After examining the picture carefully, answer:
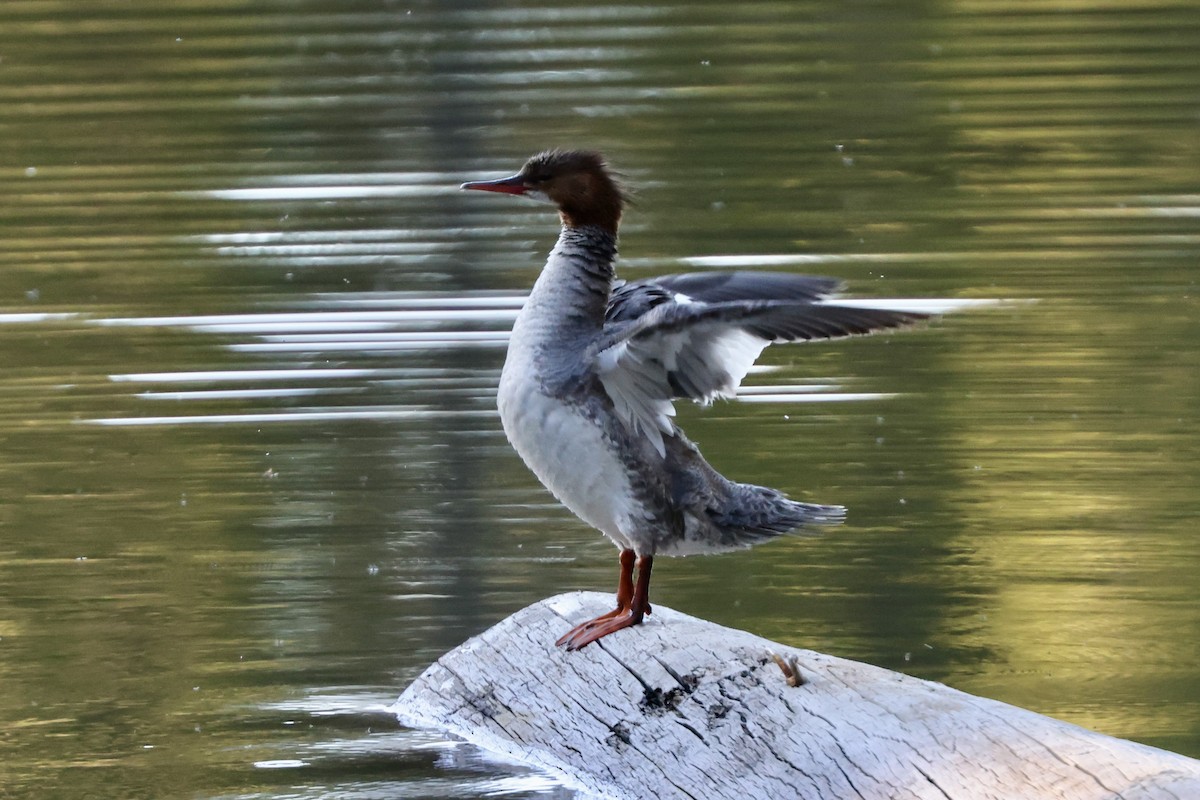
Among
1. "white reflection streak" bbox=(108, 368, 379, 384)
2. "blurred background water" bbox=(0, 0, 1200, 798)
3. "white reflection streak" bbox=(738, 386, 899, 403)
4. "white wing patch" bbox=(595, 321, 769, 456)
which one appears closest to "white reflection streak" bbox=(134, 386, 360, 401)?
"blurred background water" bbox=(0, 0, 1200, 798)

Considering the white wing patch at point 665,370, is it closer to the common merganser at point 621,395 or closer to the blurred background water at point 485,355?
the common merganser at point 621,395

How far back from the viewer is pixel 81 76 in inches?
448

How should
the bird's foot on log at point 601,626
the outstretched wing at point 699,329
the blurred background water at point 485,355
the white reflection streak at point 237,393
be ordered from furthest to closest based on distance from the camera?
the white reflection streak at point 237,393 < the blurred background water at point 485,355 < the bird's foot on log at point 601,626 < the outstretched wing at point 699,329

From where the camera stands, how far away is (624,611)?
11.8 feet

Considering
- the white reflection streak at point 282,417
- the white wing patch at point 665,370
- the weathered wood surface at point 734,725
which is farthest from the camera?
the white reflection streak at point 282,417

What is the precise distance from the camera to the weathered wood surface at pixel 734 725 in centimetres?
269

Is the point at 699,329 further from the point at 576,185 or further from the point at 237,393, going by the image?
the point at 237,393

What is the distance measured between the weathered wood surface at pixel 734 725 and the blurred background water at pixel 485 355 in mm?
139

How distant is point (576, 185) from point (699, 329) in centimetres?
57

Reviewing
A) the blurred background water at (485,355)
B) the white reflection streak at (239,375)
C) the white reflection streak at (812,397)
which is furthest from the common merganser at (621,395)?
the white reflection streak at (239,375)

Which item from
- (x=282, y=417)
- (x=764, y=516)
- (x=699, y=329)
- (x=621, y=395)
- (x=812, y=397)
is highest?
(x=699, y=329)

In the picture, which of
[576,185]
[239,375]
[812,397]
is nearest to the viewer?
[576,185]

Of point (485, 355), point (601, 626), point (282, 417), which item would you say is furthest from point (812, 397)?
point (601, 626)

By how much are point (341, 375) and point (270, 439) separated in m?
0.72
